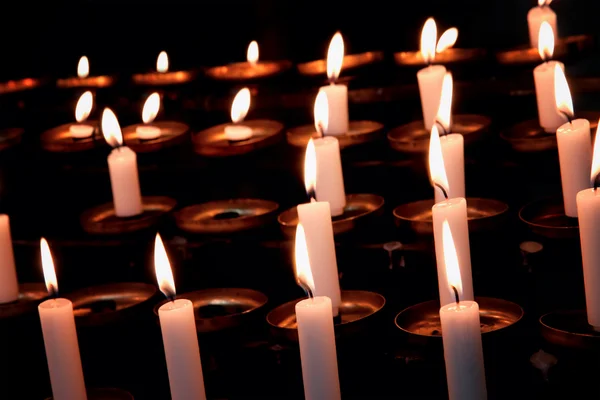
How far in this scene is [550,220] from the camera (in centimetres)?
199

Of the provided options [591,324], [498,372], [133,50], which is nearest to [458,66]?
[498,372]

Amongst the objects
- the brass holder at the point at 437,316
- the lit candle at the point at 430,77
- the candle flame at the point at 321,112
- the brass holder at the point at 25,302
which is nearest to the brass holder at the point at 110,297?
the brass holder at the point at 25,302

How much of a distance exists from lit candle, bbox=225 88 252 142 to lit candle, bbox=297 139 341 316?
519mm

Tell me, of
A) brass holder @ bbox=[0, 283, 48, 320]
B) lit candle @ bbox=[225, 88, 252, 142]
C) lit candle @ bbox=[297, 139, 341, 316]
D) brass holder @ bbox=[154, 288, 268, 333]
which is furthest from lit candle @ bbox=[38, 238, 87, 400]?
lit candle @ bbox=[225, 88, 252, 142]

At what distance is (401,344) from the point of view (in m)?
1.92

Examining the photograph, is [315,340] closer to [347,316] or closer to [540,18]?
[347,316]

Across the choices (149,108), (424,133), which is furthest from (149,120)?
(424,133)

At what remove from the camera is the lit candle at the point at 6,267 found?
7.83 feet

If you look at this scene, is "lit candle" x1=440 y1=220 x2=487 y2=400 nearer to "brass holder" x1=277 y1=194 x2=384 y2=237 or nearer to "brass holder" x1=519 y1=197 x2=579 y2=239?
"brass holder" x1=519 y1=197 x2=579 y2=239

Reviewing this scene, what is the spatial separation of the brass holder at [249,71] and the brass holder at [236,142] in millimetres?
162

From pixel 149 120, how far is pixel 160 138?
72 millimetres

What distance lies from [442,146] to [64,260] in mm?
1557

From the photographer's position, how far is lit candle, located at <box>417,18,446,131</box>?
2.25m

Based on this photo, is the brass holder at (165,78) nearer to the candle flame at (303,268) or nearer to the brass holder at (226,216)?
the brass holder at (226,216)
